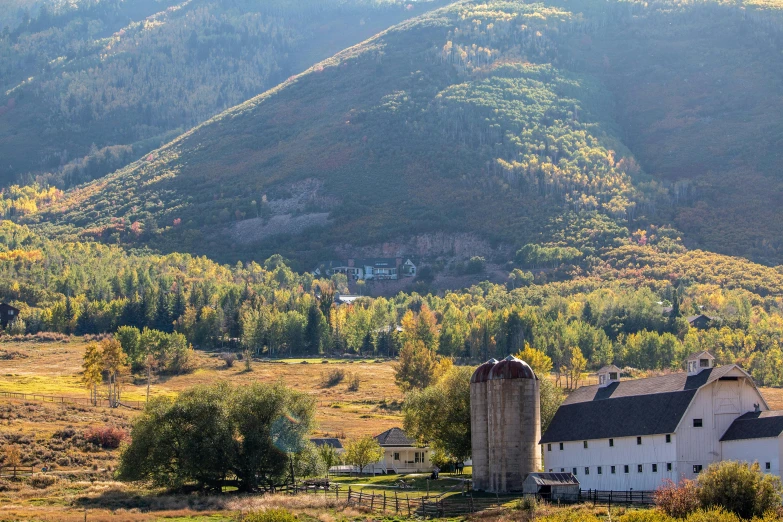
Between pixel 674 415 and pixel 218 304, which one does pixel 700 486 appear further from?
pixel 218 304

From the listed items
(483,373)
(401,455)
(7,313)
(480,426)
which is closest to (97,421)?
(401,455)

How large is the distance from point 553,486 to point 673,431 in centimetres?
876

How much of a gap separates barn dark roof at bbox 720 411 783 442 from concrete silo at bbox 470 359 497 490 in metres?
17.6

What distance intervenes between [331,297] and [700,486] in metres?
132

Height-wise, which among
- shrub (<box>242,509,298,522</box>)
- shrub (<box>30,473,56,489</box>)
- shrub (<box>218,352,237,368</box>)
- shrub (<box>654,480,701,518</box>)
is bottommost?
shrub (<box>242,509,298,522</box>)

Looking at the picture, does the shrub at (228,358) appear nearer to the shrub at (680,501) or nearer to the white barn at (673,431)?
the white barn at (673,431)

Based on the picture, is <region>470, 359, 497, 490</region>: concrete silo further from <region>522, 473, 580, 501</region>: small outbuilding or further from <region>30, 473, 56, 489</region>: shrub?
<region>30, 473, 56, 489</region>: shrub

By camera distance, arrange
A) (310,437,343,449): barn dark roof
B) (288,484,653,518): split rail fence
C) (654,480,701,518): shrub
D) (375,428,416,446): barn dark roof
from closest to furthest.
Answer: (654,480,701,518): shrub → (288,484,653,518): split rail fence → (310,437,343,449): barn dark roof → (375,428,416,446): barn dark roof

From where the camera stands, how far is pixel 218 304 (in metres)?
194

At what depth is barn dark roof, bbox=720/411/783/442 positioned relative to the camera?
73062 mm

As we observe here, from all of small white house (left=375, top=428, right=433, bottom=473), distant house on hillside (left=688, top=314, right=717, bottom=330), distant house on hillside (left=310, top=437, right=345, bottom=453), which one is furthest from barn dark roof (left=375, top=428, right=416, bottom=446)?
distant house on hillside (left=688, top=314, right=717, bottom=330)

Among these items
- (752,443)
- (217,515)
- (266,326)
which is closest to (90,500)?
(217,515)

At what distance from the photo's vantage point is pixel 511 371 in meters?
87.2

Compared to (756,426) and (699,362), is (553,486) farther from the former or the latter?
(756,426)
